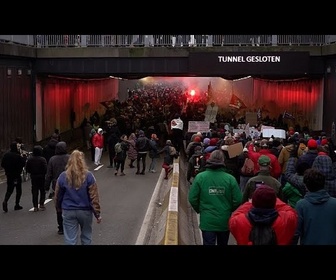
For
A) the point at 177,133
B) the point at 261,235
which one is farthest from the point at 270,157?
the point at 177,133

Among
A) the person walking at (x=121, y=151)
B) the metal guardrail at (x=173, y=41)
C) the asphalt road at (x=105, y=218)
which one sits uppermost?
the metal guardrail at (x=173, y=41)

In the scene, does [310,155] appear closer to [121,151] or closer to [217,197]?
[217,197]

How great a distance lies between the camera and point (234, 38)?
2686 cm

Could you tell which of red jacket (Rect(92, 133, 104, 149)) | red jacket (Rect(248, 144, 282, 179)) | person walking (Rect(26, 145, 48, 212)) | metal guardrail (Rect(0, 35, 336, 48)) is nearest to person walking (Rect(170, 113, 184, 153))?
metal guardrail (Rect(0, 35, 336, 48))

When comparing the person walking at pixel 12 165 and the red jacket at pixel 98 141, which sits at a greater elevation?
the person walking at pixel 12 165

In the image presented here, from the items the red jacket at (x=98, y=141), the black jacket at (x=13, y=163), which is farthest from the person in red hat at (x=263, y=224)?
the red jacket at (x=98, y=141)

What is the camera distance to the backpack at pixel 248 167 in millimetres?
12500

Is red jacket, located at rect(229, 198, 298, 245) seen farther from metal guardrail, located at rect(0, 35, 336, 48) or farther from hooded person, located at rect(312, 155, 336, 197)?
metal guardrail, located at rect(0, 35, 336, 48)

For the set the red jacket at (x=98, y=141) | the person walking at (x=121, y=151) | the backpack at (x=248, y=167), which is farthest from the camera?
the red jacket at (x=98, y=141)

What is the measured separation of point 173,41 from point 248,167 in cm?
1520

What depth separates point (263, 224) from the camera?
6.43m

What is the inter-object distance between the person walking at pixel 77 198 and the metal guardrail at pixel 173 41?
17.6 metres

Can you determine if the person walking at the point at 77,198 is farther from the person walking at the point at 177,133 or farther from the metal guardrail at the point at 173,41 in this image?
the metal guardrail at the point at 173,41

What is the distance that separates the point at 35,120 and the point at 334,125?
1236 centimetres
